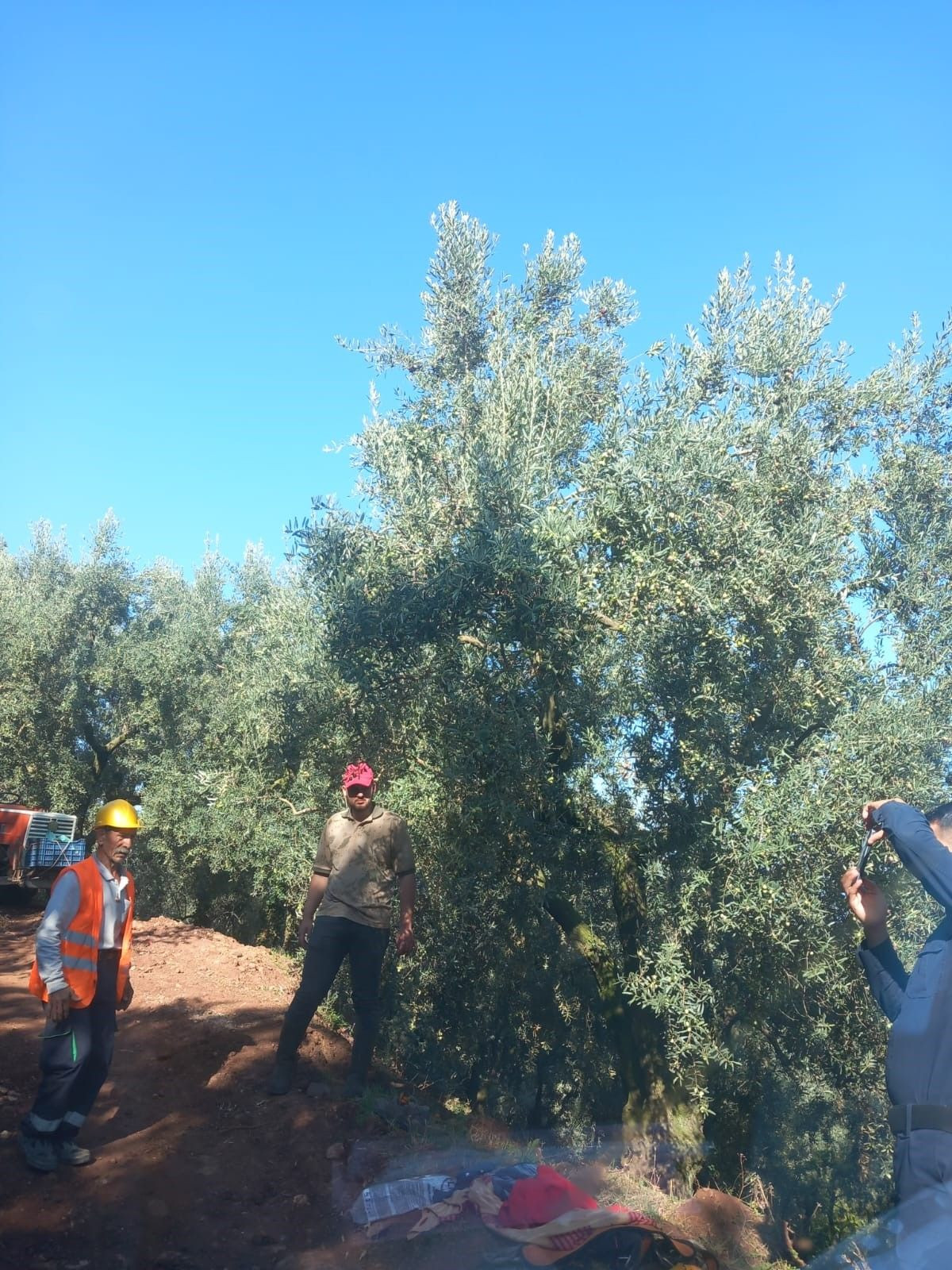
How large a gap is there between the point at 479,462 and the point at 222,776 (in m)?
6.65

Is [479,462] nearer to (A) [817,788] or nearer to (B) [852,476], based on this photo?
(A) [817,788]

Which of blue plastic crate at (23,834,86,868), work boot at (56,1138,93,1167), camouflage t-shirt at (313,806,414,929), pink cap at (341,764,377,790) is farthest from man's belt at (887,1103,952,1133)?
blue plastic crate at (23,834,86,868)

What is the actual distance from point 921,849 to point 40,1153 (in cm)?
417

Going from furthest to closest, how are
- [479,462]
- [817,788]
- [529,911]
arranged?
[529,911]
[479,462]
[817,788]

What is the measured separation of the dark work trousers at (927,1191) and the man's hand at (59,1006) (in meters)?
3.64

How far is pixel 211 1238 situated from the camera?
4156 mm

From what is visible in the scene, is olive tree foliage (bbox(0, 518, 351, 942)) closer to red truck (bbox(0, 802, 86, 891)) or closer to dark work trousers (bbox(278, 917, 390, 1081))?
red truck (bbox(0, 802, 86, 891))

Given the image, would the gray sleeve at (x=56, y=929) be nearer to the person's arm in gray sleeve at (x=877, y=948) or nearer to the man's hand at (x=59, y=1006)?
the man's hand at (x=59, y=1006)

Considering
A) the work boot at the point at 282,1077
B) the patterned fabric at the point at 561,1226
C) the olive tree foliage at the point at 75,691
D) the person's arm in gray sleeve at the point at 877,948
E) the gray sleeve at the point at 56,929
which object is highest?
the olive tree foliage at the point at 75,691

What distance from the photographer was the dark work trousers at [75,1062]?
14.7 feet

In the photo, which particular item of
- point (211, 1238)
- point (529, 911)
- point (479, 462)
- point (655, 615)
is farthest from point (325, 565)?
point (211, 1238)

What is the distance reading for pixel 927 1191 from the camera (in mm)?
2807

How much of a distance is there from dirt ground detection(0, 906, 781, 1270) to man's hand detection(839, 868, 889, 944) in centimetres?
232

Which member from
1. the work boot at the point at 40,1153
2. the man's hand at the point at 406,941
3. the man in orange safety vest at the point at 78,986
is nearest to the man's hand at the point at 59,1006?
the man in orange safety vest at the point at 78,986
